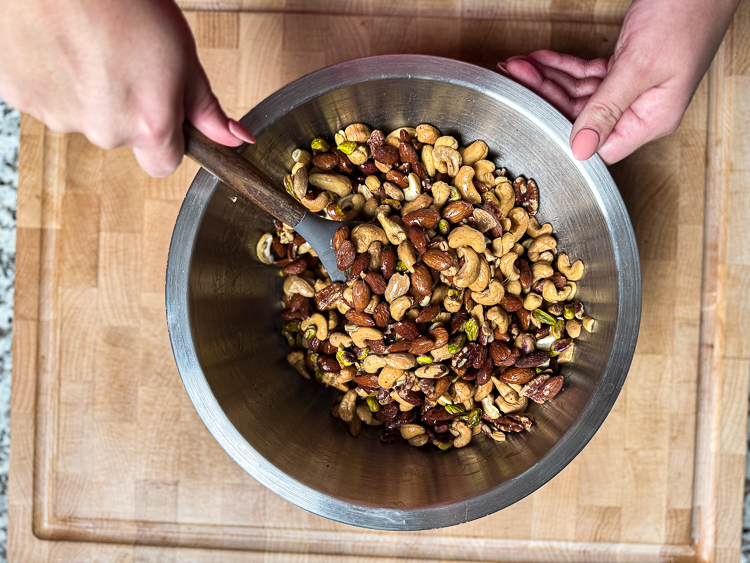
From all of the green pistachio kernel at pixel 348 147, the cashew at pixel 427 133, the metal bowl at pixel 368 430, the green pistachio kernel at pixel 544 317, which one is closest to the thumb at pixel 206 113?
the metal bowl at pixel 368 430

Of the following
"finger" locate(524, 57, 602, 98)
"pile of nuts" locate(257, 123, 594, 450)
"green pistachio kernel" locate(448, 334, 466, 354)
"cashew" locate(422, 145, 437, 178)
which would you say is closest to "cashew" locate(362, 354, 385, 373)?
"pile of nuts" locate(257, 123, 594, 450)

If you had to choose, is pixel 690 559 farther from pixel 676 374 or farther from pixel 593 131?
pixel 593 131

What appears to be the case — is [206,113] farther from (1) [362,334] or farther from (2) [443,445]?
(2) [443,445]

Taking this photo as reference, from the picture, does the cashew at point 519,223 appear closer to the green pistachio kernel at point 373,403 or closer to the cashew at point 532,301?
the cashew at point 532,301

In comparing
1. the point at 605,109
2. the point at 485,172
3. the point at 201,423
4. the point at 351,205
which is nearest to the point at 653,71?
the point at 605,109

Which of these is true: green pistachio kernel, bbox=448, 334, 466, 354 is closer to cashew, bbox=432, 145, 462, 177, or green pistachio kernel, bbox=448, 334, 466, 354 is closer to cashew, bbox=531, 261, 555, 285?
cashew, bbox=531, 261, 555, 285
